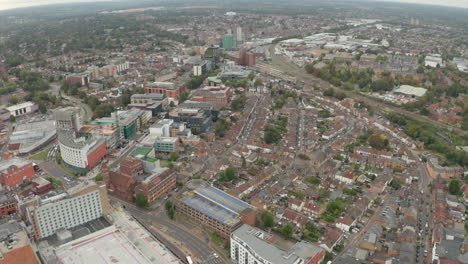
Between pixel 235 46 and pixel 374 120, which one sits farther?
pixel 235 46

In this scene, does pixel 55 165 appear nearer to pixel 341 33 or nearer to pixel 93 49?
pixel 93 49

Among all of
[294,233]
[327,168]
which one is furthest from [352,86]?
[294,233]

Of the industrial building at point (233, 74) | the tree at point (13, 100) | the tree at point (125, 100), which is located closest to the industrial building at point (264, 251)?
the tree at point (125, 100)

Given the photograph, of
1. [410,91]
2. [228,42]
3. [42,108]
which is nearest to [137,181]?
[42,108]

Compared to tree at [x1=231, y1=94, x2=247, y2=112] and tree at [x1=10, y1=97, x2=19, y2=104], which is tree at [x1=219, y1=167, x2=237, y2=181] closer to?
tree at [x1=231, y1=94, x2=247, y2=112]

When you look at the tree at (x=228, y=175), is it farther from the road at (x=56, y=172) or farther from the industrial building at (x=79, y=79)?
the industrial building at (x=79, y=79)

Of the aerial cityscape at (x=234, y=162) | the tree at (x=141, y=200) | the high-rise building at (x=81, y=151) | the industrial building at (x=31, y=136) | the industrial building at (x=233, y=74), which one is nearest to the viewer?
the aerial cityscape at (x=234, y=162)

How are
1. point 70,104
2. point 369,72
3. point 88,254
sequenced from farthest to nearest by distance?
point 369,72
point 70,104
point 88,254

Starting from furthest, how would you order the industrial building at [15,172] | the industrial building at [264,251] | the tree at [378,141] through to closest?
the tree at [378,141] → the industrial building at [15,172] → the industrial building at [264,251]

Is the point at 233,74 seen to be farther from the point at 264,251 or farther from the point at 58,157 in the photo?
the point at 264,251
